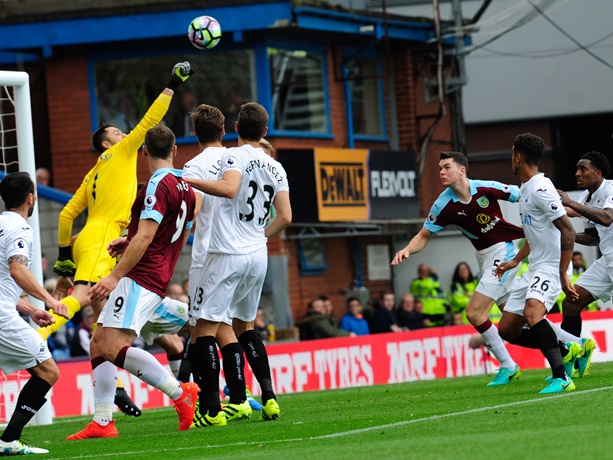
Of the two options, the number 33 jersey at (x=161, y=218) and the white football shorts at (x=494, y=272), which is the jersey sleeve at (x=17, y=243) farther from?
the white football shorts at (x=494, y=272)

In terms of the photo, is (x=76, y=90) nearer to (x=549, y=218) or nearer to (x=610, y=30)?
(x=610, y=30)

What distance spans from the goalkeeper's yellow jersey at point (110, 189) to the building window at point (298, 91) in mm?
12753

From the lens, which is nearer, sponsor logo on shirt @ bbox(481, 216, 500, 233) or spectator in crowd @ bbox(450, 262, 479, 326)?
sponsor logo on shirt @ bbox(481, 216, 500, 233)

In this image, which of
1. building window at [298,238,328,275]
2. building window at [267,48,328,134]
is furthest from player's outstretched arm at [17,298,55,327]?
building window at [298,238,328,275]

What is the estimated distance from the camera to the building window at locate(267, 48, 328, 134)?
2584cm

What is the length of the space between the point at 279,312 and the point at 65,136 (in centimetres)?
535

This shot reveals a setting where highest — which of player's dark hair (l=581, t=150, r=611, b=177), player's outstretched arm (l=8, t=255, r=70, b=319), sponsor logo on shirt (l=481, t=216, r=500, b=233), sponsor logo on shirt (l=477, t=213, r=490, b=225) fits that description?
player's dark hair (l=581, t=150, r=611, b=177)

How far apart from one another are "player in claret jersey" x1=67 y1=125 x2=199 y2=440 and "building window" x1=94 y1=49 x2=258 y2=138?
1480cm

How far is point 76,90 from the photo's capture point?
85.1 feet

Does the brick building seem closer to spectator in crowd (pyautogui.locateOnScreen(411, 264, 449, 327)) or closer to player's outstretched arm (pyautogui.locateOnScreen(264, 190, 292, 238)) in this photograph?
spectator in crowd (pyautogui.locateOnScreen(411, 264, 449, 327))

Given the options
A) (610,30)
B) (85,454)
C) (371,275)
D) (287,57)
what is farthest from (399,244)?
(85,454)

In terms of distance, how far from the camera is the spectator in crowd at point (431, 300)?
80.9ft

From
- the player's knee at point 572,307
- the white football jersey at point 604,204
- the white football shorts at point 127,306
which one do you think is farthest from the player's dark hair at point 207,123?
the player's knee at point 572,307

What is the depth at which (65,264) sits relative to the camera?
12984 millimetres
